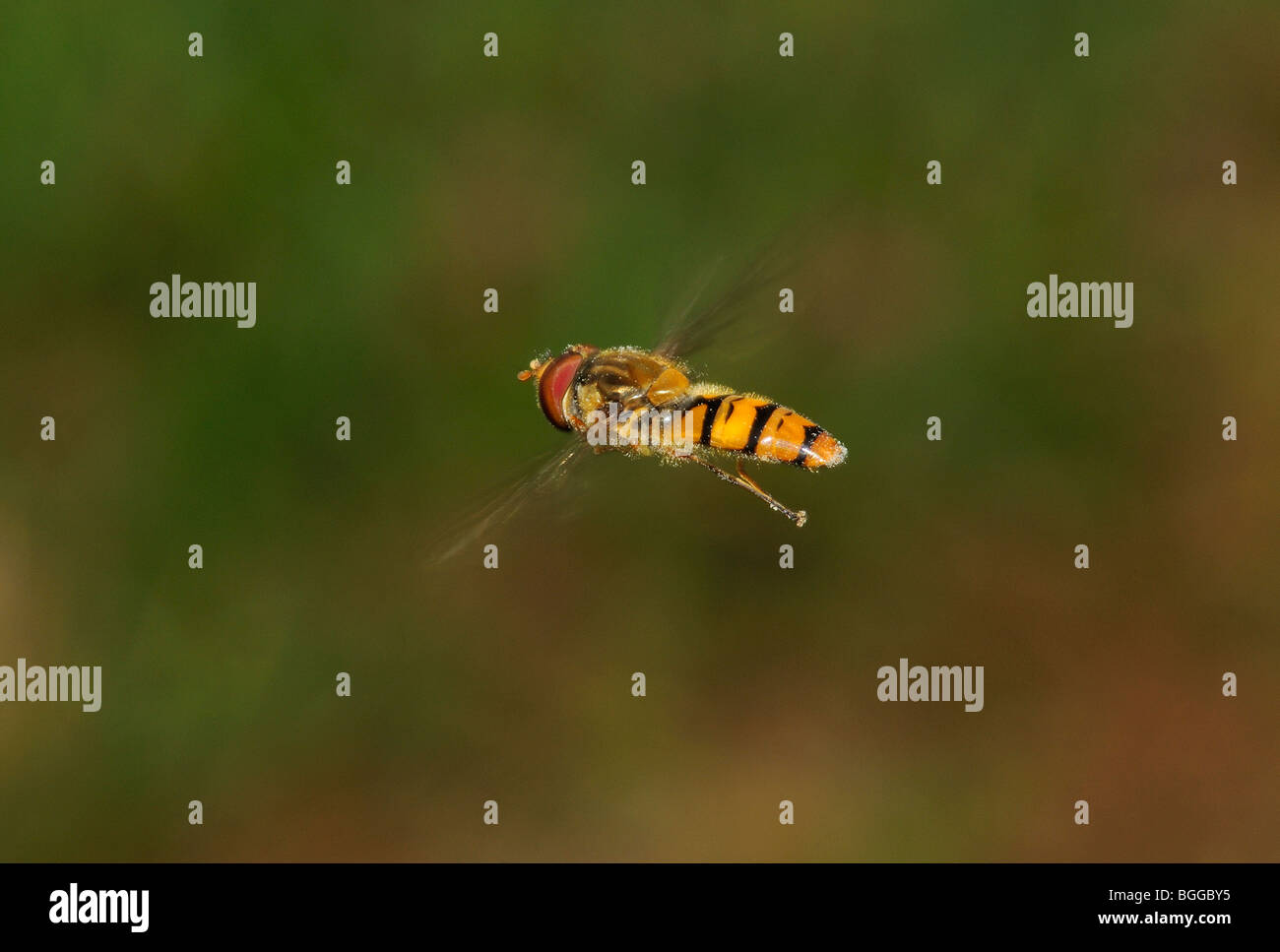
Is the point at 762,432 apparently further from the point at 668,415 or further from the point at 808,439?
the point at 668,415

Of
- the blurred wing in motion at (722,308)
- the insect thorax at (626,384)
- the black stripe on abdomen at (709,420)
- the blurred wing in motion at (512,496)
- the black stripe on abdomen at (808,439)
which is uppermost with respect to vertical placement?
the blurred wing in motion at (722,308)

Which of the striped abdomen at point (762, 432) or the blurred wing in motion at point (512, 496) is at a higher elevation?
the striped abdomen at point (762, 432)

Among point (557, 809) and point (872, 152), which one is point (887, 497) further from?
point (557, 809)

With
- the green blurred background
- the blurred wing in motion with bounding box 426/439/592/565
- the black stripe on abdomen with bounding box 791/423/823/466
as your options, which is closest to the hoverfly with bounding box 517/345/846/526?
the black stripe on abdomen with bounding box 791/423/823/466

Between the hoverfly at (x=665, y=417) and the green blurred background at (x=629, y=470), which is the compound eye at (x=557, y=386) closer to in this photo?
the hoverfly at (x=665, y=417)

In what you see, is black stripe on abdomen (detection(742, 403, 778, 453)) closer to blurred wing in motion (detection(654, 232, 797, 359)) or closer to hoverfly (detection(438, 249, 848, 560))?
hoverfly (detection(438, 249, 848, 560))

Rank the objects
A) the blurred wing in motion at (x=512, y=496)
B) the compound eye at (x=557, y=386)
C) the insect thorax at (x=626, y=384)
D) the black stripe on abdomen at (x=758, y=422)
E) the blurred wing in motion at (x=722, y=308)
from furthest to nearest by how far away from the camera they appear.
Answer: the blurred wing in motion at (x=722, y=308) < the compound eye at (x=557, y=386) < the insect thorax at (x=626, y=384) < the black stripe on abdomen at (x=758, y=422) < the blurred wing in motion at (x=512, y=496)

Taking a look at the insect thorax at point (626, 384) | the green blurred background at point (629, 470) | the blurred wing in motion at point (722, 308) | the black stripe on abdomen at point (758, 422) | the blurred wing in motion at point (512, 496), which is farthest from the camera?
the green blurred background at point (629, 470)

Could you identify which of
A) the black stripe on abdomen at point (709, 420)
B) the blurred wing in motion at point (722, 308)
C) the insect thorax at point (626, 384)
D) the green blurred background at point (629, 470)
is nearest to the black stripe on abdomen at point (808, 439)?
the black stripe on abdomen at point (709, 420)
